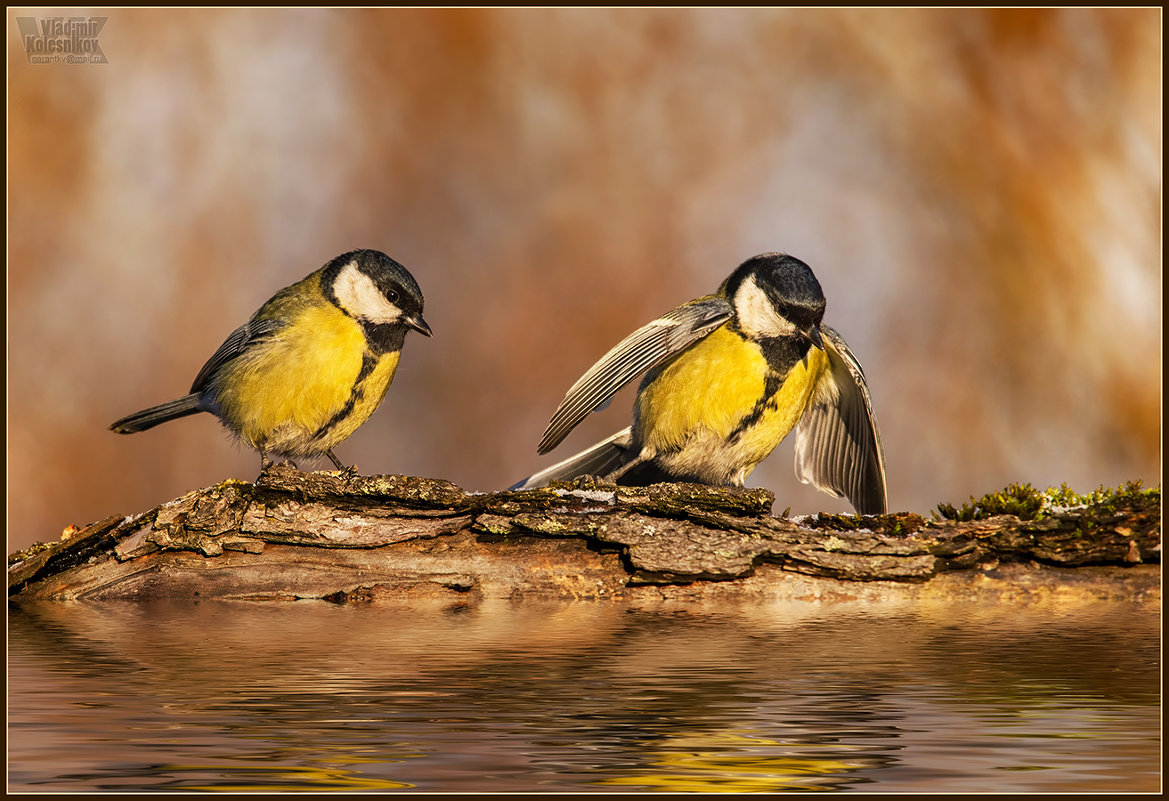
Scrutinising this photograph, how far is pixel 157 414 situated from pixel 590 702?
3101 mm

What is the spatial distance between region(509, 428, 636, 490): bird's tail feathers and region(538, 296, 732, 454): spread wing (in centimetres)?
42

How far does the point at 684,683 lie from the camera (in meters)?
2.32

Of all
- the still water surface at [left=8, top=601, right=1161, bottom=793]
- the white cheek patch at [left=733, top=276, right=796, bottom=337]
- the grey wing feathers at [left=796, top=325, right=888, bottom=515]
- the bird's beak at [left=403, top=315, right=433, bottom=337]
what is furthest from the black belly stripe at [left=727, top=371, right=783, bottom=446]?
the bird's beak at [left=403, top=315, right=433, bottom=337]

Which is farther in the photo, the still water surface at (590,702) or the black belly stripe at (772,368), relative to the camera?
the black belly stripe at (772,368)

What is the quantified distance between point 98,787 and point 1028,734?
1594 mm

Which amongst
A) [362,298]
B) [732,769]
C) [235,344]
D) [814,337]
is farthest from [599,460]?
[732,769]

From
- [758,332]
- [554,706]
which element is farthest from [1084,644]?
[758,332]

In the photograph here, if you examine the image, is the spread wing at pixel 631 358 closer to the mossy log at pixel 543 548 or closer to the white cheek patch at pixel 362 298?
the mossy log at pixel 543 548

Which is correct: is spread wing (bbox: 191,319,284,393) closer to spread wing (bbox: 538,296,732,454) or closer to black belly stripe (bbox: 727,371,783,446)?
spread wing (bbox: 538,296,732,454)

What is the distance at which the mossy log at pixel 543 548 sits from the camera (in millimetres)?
3467

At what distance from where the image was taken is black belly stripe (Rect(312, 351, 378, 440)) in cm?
421

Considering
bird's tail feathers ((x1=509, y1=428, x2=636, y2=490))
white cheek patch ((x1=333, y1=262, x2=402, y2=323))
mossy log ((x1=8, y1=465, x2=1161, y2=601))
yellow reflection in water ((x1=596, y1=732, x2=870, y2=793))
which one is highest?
white cheek patch ((x1=333, y1=262, x2=402, y2=323))

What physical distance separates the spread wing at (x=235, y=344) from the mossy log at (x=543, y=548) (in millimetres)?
960

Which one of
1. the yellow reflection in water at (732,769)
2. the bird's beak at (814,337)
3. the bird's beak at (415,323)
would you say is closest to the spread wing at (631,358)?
the bird's beak at (814,337)
